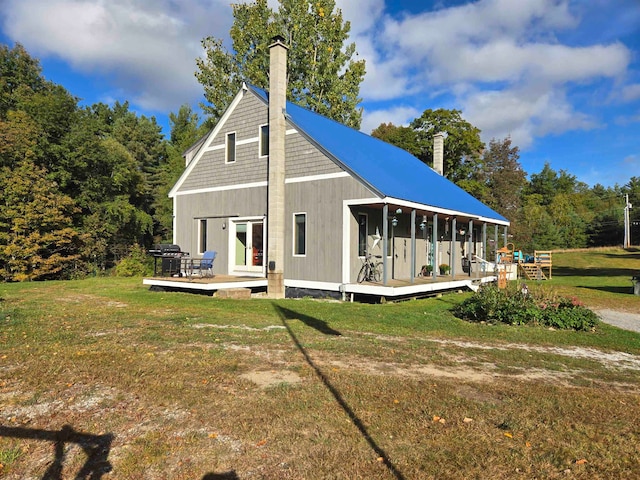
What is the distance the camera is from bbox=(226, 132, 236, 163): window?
16.6 meters

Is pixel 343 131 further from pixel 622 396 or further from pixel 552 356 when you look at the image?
pixel 622 396

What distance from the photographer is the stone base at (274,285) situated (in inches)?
551

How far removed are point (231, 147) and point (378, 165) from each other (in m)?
5.80

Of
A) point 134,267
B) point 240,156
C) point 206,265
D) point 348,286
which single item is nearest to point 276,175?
point 240,156

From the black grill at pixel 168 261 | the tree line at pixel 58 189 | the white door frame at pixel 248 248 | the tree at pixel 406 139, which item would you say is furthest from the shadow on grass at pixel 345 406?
the tree at pixel 406 139

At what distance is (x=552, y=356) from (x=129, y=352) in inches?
247

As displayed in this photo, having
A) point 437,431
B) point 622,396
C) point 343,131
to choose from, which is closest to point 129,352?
point 437,431

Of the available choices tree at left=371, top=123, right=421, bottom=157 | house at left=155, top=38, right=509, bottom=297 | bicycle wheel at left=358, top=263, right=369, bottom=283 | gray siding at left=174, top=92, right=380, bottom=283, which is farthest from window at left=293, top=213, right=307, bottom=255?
tree at left=371, top=123, right=421, bottom=157

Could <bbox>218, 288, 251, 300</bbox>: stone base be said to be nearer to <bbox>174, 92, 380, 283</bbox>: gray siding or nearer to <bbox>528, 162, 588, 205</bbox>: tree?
<bbox>174, 92, 380, 283</bbox>: gray siding

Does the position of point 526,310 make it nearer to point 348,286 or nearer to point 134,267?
point 348,286

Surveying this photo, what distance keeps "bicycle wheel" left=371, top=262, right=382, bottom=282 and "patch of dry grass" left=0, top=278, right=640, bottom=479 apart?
5839 mm

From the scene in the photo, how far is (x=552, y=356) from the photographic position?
650 cm

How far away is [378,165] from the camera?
15570mm

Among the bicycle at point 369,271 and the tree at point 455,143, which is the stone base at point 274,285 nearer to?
the bicycle at point 369,271
